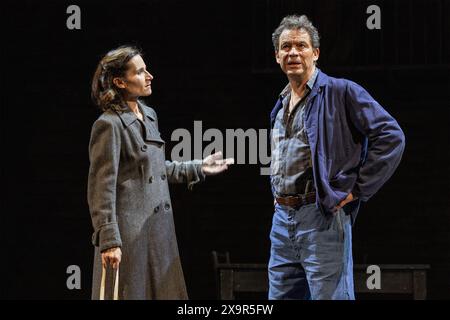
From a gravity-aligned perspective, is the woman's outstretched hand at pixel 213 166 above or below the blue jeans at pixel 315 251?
above

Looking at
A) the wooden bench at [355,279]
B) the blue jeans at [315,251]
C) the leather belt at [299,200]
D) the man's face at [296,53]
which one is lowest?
the wooden bench at [355,279]

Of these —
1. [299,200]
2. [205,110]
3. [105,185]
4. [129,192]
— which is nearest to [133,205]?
[129,192]

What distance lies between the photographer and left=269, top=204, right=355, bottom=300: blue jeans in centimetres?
328

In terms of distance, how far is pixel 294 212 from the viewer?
11.0 feet

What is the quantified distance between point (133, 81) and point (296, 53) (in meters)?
0.73

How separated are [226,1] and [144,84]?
2.06 m

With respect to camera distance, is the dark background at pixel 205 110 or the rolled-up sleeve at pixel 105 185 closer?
the rolled-up sleeve at pixel 105 185

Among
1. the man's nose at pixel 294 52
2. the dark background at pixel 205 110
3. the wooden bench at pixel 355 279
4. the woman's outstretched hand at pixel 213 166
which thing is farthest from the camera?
the dark background at pixel 205 110

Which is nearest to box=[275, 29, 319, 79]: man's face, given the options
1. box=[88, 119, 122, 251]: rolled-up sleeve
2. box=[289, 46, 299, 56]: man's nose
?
box=[289, 46, 299, 56]: man's nose

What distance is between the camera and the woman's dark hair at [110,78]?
347 cm

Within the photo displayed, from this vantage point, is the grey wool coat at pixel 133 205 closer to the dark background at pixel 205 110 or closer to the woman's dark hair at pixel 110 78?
the woman's dark hair at pixel 110 78

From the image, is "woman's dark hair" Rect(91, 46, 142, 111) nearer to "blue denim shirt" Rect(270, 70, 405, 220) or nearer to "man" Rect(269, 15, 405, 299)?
"man" Rect(269, 15, 405, 299)

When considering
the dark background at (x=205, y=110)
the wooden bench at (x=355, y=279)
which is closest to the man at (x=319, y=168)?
the wooden bench at (x=355, y=279)

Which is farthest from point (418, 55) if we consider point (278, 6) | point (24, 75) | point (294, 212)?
point (24, 75)
